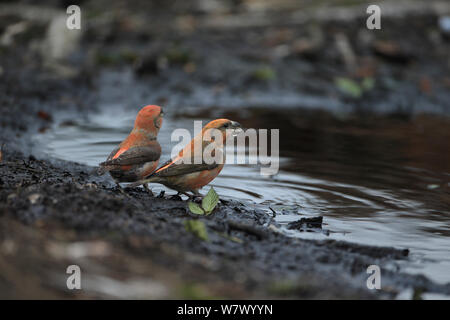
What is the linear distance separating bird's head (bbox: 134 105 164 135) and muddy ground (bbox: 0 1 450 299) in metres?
0.61

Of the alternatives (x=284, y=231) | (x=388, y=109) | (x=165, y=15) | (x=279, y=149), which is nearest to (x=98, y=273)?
(x=284, y=231)

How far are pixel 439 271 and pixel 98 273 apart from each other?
246 centimetres

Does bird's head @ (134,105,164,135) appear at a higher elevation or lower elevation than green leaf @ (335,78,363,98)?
lower

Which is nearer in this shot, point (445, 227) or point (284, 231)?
point (284, 231)

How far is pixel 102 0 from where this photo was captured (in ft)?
44.3

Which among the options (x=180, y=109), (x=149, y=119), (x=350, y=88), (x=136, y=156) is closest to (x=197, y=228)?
(x=136, y=156)

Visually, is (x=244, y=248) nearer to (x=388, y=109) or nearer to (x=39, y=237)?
(x=39, y=237)

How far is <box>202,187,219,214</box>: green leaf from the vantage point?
4.96 m

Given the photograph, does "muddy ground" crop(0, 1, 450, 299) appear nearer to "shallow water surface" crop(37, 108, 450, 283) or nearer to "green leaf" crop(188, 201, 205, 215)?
"green leaf" crop(188, 201, 205, 215)

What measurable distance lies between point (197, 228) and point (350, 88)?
795 cm

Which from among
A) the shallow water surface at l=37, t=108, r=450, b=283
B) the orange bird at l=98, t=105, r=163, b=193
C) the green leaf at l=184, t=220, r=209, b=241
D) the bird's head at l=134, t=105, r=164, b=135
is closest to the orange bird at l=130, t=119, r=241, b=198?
the orange bird at l=98, t=105, r=163, b=193

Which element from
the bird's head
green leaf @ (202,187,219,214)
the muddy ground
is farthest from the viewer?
the bird's head

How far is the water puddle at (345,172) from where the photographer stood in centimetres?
518

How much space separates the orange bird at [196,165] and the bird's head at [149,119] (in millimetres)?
381
